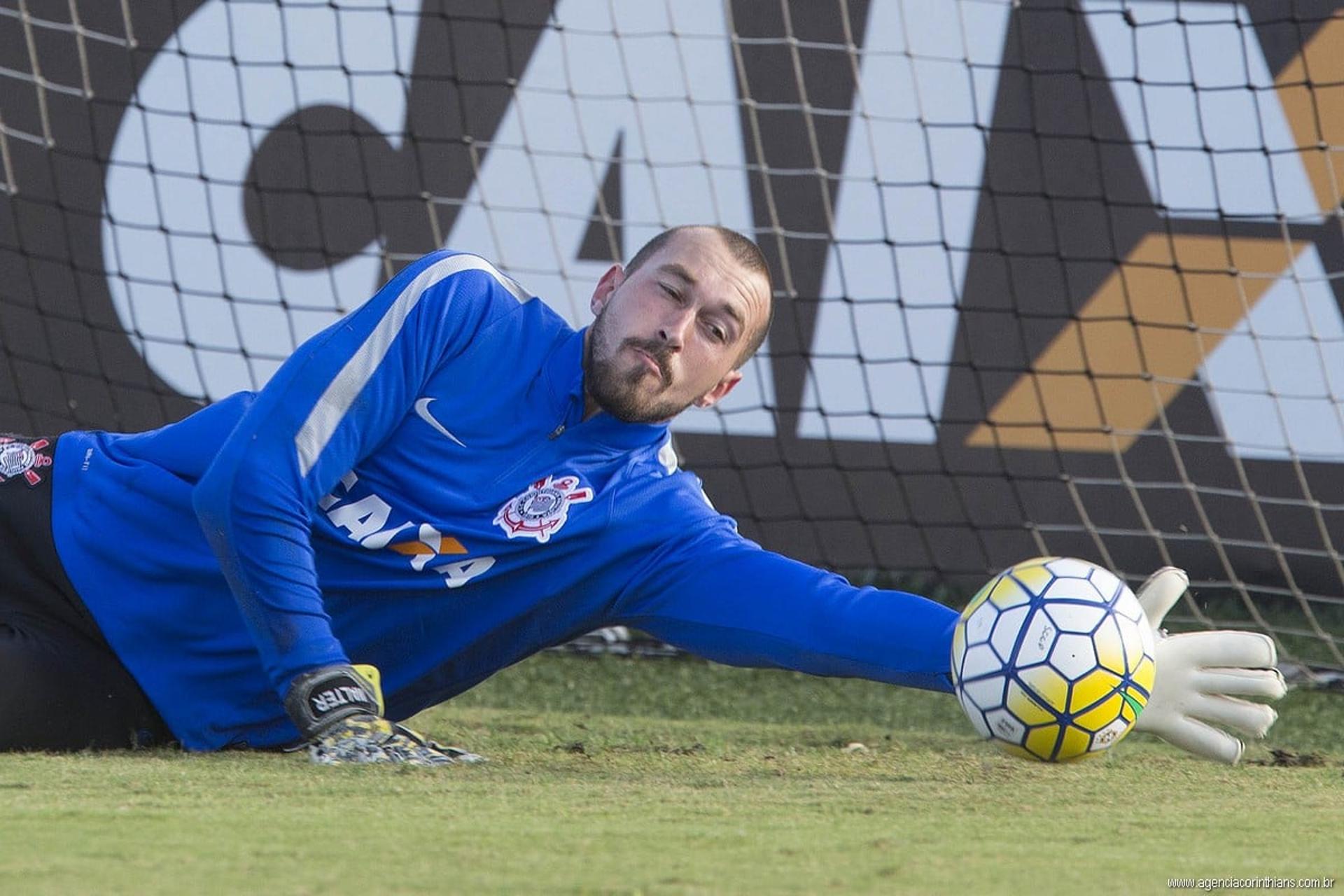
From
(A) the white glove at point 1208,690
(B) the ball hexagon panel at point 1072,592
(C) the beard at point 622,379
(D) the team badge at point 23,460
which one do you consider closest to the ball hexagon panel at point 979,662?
(B) the ball hexagon panel at point 1072,592

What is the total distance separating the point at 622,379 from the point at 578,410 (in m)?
0.09

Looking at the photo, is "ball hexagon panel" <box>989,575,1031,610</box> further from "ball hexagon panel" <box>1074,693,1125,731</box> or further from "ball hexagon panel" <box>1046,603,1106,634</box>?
"ball hexagon panel" <box>1074,693,1125,731</box>

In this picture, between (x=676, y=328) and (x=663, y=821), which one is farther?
(x=676, y=328)

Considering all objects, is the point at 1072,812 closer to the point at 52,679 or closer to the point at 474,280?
the point at 474,280

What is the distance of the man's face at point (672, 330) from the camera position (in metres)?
2.24

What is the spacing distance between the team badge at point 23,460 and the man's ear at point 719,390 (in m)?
1.05

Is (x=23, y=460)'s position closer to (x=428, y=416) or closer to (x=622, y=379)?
(x=428, y=416)

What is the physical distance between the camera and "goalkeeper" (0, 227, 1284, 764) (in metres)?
2.09

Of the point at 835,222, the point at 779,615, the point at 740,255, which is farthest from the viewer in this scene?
the point at 835,222

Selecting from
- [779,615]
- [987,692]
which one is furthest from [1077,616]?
[779,615]

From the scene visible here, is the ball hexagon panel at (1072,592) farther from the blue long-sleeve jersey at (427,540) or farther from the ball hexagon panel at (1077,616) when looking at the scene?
the blue long-sleeve jersey at (427,540)

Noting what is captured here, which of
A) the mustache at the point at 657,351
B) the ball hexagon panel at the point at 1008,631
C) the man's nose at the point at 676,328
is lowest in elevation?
the ball hexagon panel at the point at 1008,631

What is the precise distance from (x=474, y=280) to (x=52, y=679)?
85 cm

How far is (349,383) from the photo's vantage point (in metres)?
2.14
